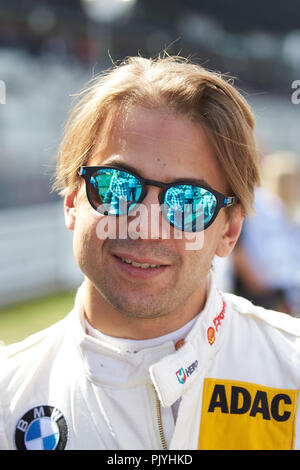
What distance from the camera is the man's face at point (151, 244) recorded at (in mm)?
1459

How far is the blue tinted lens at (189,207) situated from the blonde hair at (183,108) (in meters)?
0.14

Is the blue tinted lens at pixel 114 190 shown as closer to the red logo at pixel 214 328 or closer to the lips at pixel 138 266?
the lips at pixel 138 266

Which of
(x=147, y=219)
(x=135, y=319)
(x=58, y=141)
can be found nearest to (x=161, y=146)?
(x=147, y=219)

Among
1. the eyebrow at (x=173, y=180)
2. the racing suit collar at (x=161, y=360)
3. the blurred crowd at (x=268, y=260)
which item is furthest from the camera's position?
the blurred crowd at (x=268, y=260)

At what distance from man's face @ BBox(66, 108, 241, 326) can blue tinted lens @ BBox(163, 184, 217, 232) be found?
3cm

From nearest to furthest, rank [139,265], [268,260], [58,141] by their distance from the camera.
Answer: [139,265] → [268,260] → [58,141]

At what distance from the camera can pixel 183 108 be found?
153 centimetres

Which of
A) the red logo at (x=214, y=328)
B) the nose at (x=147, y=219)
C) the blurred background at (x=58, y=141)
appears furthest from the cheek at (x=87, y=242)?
the blurred background at (x=58, y=141)

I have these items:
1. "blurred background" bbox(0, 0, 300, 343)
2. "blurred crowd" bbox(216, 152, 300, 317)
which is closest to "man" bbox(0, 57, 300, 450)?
"blurred background" bbox(0, 0, 300, 343)

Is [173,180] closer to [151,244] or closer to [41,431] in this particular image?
[151,244]

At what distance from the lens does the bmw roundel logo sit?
1.39m

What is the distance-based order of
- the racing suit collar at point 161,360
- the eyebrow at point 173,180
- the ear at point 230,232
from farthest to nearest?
the ear at point 230,232
the eyebrow at point 173,180
the racing suit collar at point 161,360

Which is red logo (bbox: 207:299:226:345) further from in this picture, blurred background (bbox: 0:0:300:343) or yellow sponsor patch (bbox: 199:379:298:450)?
blurred background (bbox: 0:0:300:343)

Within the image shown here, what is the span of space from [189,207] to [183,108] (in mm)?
298
